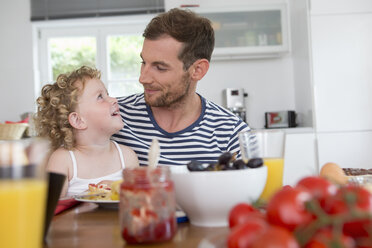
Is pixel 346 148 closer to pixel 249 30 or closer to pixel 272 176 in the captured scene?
pixel 249 30

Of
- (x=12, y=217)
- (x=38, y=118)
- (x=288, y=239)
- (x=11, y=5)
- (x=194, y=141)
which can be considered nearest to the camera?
(x=288, y=239)

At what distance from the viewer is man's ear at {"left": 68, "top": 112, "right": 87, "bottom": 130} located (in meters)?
1.96

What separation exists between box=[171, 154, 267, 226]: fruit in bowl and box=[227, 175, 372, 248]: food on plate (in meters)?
0.28

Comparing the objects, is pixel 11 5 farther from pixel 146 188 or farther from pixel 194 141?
pixel 146 188

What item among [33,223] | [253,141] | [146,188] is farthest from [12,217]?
[253,141]

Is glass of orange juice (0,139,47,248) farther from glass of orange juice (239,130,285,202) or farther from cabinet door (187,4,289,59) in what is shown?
cabinet door (187,4,289,59)

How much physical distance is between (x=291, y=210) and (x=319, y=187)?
0.08m

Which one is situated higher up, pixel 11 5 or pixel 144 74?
pixel 11 5

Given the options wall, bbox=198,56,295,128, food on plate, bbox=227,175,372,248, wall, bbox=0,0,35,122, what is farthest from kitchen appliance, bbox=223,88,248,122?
food on plate, bbox=227,175,372,248

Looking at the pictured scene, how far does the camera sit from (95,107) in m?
1.96

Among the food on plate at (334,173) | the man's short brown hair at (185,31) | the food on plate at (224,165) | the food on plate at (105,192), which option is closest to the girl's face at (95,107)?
the man's short brown hair at (185,31)

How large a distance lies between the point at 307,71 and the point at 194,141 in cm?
231

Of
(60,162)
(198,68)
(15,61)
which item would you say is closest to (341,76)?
(198,68)

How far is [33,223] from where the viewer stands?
0.57 meters
